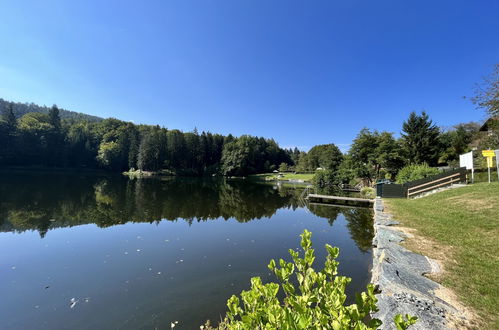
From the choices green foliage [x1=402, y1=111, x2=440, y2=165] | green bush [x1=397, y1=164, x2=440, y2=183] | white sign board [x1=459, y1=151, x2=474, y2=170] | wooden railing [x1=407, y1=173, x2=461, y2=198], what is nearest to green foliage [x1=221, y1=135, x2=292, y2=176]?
green foliage [x1=402, y1=111, x2=440, y2=165]

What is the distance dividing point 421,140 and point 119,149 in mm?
73569

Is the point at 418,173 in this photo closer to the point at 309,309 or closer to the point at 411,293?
the point at 411,293

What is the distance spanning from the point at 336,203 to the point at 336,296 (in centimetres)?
2224

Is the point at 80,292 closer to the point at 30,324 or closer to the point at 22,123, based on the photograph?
the point at 30,324

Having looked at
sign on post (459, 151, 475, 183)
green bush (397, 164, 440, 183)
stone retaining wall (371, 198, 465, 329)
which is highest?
sign on post (459, 151, 475, 183)

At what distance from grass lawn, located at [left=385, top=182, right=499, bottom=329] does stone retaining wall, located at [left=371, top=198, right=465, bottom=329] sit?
1.06 feet

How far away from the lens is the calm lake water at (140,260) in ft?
16.5

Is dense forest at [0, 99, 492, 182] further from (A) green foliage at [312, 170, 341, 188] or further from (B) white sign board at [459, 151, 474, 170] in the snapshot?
(B) white sign board at [459, 151, 474, 170]

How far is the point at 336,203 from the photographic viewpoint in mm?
21938

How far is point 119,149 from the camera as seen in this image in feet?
219

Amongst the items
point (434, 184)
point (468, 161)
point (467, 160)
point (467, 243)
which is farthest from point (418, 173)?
point (467, 243)

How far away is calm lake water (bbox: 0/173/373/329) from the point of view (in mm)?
5027

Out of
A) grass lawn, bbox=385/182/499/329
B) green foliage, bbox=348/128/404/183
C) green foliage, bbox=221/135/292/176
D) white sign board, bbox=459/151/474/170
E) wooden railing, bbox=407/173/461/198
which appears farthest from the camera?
green foliage, bbox=221/135/292/176

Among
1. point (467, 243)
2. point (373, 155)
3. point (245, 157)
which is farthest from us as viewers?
point (245, 157)
